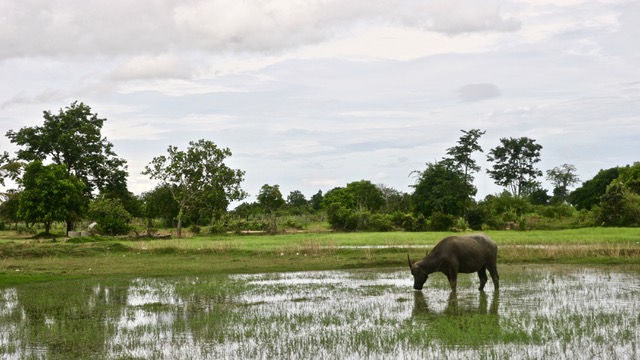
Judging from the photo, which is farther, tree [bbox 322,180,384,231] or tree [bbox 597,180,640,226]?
tree [bbox 322,180,384,231]

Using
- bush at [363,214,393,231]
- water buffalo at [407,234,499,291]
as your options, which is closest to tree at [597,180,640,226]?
bush at [363,214,393,231]

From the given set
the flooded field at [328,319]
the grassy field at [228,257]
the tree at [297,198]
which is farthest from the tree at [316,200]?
the flooded field at [328,319]

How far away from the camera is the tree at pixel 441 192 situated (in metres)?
59.3

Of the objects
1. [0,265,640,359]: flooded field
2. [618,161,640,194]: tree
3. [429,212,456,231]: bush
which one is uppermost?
[618,161,640,194]: tree

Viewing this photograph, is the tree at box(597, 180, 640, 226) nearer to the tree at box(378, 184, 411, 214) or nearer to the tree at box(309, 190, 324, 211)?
the tree at box(378, 184, 411, 214)

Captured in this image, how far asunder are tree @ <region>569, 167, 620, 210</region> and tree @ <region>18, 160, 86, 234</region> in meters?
50.1

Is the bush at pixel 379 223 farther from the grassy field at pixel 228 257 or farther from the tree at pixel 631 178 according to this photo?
the grassy field at pixel 228 257

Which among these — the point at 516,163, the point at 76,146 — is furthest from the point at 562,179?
the point at 76,146

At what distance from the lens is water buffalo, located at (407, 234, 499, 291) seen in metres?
17.0

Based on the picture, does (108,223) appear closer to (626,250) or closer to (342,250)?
(342,250)

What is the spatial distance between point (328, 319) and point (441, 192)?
4816 cm

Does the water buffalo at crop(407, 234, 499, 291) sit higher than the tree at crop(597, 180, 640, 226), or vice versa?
the tree at crop(597, 180, 640, 226)

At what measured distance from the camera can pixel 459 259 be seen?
17047 mm

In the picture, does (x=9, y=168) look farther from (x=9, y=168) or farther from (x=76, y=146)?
(x=76, y=146)
